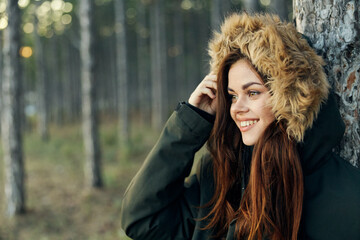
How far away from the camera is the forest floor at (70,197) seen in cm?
655

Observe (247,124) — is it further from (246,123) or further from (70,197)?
(70,197)

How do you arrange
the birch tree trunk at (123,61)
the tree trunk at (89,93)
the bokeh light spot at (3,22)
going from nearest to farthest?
1. the bokeh light spot at (3,22)
2. the tree trunk at (89,93)
3. the birch tree trunk at (123,61)

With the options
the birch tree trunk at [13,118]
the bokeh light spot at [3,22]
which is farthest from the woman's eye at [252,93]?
the bokeh light spot at [3,22]

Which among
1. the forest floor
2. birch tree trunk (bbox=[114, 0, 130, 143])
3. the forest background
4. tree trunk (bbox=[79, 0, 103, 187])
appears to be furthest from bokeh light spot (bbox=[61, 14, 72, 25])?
tree trunk (bbox=[79, 0, 103, 187])

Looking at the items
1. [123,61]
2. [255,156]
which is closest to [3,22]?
[123,61]

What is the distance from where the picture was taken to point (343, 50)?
5.89ft

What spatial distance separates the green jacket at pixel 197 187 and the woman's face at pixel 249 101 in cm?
21

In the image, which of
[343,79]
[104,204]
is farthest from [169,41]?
[343,79]

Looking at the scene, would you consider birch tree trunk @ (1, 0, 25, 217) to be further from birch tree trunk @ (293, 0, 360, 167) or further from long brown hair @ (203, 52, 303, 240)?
birch tree trunk @ (293, 0, 360, 167)

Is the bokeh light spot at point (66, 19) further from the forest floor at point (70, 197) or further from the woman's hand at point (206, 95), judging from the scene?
the woman's hand at point (206, 95)

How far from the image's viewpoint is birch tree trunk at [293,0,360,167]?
1783 mm

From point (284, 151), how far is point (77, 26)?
24804 millimetres

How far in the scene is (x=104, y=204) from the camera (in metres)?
7.77

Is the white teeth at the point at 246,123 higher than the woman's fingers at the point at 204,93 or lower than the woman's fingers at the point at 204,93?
lower
